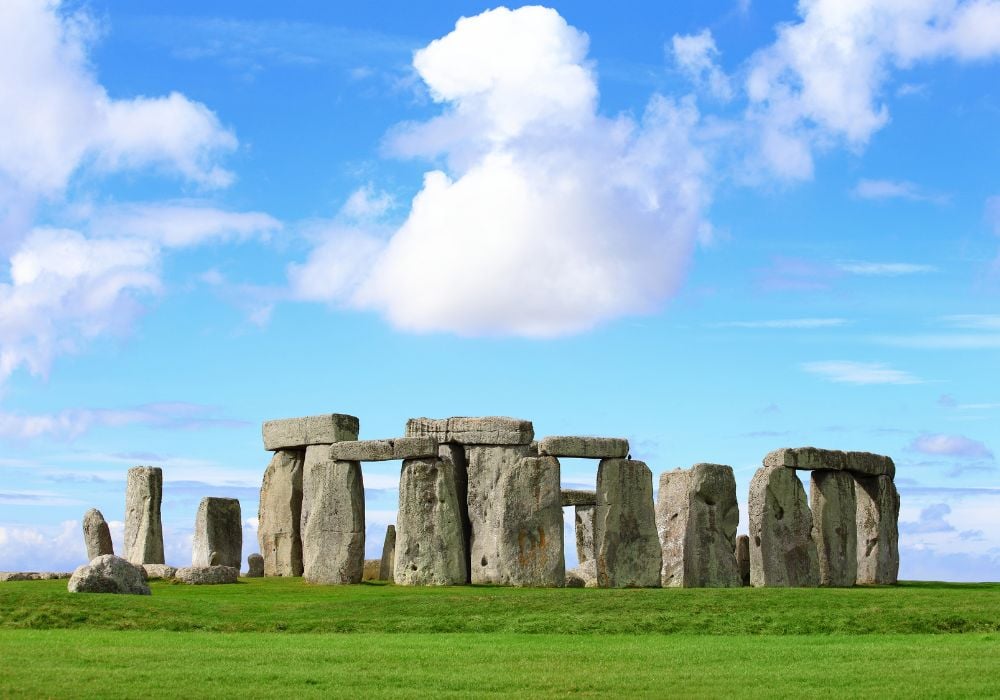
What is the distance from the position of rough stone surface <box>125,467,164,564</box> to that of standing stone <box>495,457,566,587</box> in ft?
30.6

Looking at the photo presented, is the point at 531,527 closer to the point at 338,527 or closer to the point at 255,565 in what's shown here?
the point at 338,527

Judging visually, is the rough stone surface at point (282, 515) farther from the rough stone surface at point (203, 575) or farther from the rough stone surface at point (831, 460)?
the rough stone surface at point (831, 460)

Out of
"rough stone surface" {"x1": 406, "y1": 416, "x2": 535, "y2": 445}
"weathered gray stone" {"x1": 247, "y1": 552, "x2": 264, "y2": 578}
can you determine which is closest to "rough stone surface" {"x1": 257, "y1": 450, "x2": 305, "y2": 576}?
"weathered gray stone" {"x1": 247, "y1": 552, "x2": 264, "y2": 578}

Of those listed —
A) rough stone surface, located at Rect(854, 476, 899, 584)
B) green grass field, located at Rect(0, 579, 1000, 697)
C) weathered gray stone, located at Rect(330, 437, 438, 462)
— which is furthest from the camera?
rough stone surface, located at Rect(854, 476, 899, 584)

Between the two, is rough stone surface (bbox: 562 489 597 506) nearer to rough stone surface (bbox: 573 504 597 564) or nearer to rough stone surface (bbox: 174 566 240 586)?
rough stone surface (bbox: 573 504 597 564)

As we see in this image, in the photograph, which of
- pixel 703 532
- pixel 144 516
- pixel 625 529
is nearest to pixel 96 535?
pixel 144 516

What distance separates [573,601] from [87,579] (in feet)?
25.7

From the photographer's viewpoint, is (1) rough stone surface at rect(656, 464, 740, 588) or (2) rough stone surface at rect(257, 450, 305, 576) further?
(2) rough stone surface at rect(257, 450, 305, 576)

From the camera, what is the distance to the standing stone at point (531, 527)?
25.2 m

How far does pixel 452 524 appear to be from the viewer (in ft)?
83.1

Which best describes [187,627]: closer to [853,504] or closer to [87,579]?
[87,579]

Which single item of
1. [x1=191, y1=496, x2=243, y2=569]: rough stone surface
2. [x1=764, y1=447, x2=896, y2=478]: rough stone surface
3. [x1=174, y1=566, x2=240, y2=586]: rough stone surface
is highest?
[x1=764, y1=447, x2=896, y2=478]: rough stone surface

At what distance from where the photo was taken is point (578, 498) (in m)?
33.8

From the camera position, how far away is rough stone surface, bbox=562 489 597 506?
33656 mm
